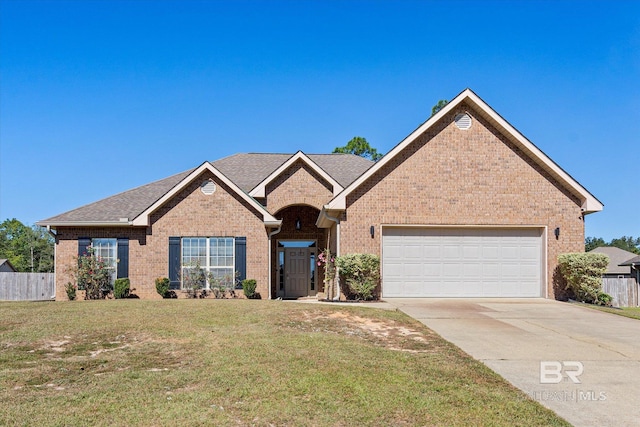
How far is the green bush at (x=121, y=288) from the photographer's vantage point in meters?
17.7

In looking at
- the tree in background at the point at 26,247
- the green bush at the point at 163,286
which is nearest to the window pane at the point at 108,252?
the green bush at the point at 163,286

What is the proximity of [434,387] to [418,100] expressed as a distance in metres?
24.8

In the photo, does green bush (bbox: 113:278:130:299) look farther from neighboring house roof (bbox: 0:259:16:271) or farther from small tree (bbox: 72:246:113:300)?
neighboring house roof (bbox: 0:259:16:271)

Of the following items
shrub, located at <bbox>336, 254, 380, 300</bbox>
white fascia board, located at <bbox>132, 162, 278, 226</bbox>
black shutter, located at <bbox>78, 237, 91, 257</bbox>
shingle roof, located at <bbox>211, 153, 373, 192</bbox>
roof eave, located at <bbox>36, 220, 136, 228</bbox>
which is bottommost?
shrub, located at <bbox>336, 254, 380, 300</bbox>

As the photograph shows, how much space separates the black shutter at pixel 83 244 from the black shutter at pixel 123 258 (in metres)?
1.14

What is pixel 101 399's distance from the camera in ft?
18.8

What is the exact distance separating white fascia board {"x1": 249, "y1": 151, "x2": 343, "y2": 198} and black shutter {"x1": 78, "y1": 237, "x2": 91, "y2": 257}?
621 cm

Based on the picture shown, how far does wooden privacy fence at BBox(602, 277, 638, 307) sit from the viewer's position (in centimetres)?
2148

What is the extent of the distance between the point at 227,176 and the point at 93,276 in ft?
22.7

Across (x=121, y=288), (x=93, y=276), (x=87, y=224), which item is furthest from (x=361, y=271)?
(x=87, y=224)

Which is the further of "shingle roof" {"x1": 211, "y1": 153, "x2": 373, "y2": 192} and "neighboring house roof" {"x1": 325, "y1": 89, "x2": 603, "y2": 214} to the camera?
"shingle roof" {"x1": 211, "y1": 153, "x2": 373, "y2": 192}

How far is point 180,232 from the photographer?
59.5 ft

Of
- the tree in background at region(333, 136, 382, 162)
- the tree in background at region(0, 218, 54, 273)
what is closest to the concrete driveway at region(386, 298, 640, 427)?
the tree in background at region(333, 136, 382, 162)

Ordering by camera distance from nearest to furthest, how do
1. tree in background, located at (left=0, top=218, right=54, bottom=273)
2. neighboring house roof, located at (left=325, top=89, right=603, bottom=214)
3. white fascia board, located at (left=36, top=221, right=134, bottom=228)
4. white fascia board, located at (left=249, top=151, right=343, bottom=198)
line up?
neighboring house roof, located at (left=325, top=89, right=603, bottom=214) < white fascia board, located at (left=36, top=221, right=134, bottom=228) < white fascia board, located at (left=249, top=151, right=343, bottom=198) < tree in background, located at (left=0, top=218, right=54, bottom=273)
